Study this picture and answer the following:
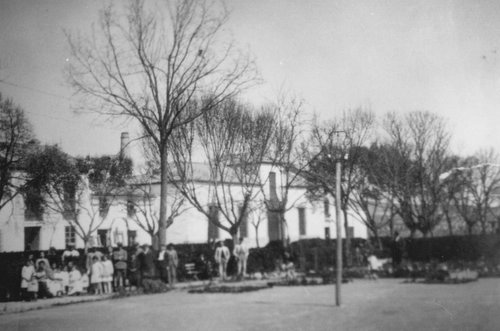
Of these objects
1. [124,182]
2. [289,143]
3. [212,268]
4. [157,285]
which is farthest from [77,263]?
[124,182]

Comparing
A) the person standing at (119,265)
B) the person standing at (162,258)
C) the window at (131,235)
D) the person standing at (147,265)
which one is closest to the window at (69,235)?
the window at (131,235)

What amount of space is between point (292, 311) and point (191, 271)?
41.1 ft

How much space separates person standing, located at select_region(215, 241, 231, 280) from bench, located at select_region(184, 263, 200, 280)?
1231mm

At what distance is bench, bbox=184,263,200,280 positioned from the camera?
79.6 ft

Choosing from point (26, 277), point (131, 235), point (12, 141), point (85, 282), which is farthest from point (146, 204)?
point (26, 277)

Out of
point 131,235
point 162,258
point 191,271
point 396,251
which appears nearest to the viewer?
point 162,258

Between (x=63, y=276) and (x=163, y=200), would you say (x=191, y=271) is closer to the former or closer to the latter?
(x=163, y=200)

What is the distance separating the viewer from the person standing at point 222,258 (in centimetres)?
2353

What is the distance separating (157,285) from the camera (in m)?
18.7

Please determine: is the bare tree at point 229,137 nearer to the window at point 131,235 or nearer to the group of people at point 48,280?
the group of people at point 48,280

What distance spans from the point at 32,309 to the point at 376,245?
24647mm

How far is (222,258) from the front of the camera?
2403 centimetres

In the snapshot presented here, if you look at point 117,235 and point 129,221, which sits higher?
point 129,221

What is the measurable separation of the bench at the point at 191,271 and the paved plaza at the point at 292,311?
22.7 feet
